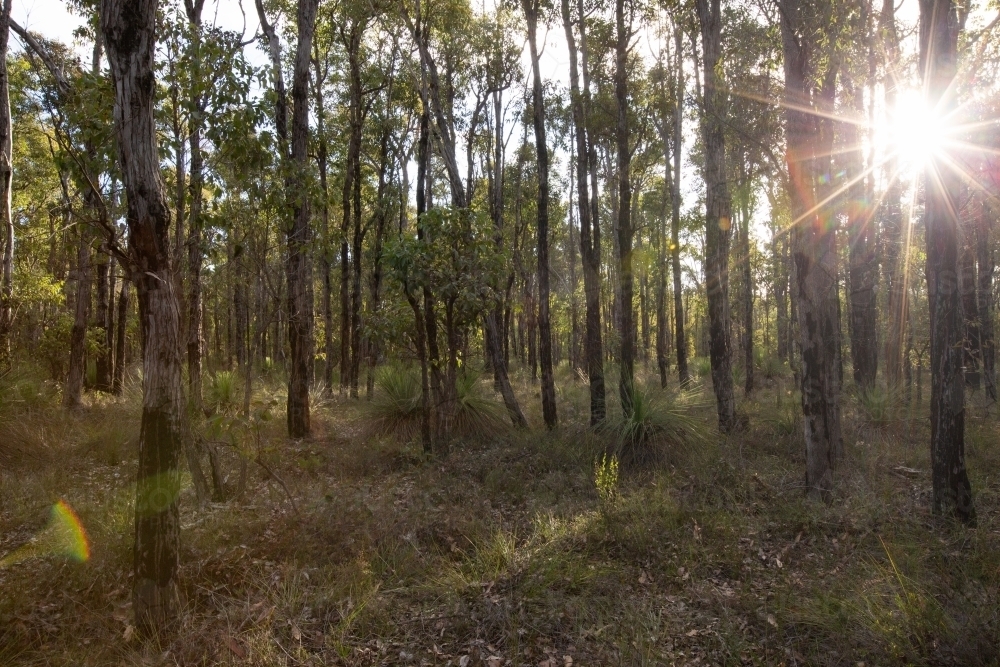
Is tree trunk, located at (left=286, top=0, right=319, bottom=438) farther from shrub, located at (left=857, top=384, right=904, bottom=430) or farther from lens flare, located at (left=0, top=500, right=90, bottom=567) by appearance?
shrub, located at (left=857, top=384, right=904, bottom=430)

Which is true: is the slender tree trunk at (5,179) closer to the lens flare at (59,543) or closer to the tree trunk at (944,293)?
the lens flare at (59,543)

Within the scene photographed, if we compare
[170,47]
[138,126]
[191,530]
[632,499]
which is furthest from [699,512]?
[170,47]

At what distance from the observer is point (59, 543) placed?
5074 millimetres

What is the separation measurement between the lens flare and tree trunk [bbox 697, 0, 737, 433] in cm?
886

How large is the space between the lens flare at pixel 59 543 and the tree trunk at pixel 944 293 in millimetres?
7808

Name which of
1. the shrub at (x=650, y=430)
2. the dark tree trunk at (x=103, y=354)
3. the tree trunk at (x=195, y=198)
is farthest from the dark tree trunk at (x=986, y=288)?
the dark tree trunk at (x=103, y=354)

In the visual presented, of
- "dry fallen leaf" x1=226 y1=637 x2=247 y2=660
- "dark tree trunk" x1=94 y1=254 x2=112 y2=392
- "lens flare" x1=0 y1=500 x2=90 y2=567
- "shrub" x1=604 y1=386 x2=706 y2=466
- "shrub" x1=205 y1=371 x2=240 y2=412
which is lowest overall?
"dry fallen leaf" x1=226 y1=637 x2=247 y2=660

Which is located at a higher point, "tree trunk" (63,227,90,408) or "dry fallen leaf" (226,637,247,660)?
"tree trunk" (63,227,90,408)

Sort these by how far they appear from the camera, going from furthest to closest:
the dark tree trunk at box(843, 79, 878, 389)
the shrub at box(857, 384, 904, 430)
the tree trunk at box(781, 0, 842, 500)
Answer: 1. the dark tree trunk at box(843, 79, 878, 389)
2. the shrub at box(857, 384, 904, 430)
3. the tree trunk at box(781, 0, 842, 500)

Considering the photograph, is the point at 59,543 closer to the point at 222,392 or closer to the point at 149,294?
the point at 149,294

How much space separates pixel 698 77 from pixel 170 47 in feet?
43.2

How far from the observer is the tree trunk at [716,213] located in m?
9.67

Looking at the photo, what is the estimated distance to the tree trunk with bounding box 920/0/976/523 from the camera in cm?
513

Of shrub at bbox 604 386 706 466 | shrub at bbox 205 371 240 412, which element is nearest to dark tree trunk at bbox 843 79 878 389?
shrub at bbox 604 386 706 466
